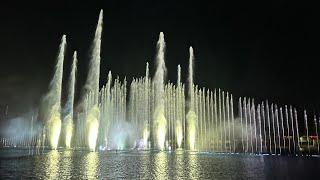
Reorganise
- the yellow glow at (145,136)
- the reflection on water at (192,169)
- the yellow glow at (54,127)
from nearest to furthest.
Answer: the reflection on water at (192,169), the yellow glow at (54,127), the yellow glow at (145,136)

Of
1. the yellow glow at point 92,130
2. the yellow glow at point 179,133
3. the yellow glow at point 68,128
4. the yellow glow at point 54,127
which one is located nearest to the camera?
the yellow glow at point 92,130

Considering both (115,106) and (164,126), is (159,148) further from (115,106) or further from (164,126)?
(115,106)

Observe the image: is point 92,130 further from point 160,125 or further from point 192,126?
point 192,126

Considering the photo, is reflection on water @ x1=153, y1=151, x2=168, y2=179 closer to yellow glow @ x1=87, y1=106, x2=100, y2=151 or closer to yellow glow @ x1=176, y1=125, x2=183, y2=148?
yellow glow @ x1=87, y1=106, x2=100, y2=151

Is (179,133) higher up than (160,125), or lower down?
lower down

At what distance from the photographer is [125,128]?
7756 centimetres

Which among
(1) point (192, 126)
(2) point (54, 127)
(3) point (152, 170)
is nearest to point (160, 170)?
(3) point (152, 170)

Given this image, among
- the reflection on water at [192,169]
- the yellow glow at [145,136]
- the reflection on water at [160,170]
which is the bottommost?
the reflection on water at [192,169]

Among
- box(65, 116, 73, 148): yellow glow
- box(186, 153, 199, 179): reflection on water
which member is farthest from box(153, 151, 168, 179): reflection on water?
box(65, 116, 73, 148): yellow glow

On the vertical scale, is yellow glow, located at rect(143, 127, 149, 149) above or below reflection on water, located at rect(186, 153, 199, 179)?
Result: above

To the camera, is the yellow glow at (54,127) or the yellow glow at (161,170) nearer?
the yellow glow at (161,170)

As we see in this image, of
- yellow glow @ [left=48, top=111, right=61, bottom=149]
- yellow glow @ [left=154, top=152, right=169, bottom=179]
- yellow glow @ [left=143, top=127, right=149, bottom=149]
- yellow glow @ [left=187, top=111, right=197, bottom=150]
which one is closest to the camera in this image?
yellow glow @ [left=154, top=152, right=169, bottom=179]

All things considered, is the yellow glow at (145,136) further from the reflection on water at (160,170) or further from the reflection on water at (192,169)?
the reflection on water at (192,169)

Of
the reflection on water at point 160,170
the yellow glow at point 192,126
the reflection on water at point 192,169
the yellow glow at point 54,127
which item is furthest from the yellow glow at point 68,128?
the reflection on water at point 192,169
